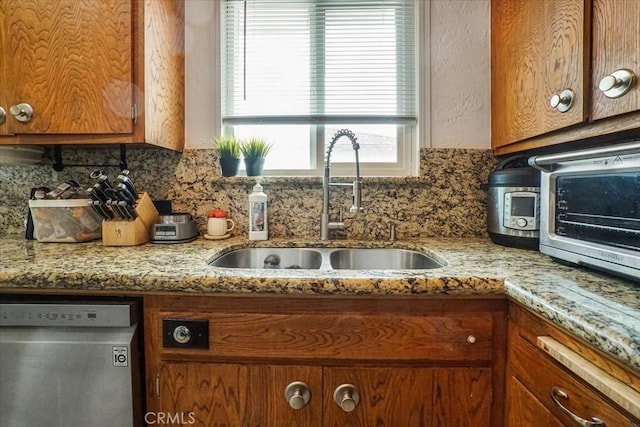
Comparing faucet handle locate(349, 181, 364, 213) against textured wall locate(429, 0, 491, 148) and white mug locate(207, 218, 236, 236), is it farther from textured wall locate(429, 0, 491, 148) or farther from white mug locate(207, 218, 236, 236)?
white mug locate(207, 218, 236, 236)

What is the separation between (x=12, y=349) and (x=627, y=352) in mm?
1288

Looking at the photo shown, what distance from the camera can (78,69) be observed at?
1.15m

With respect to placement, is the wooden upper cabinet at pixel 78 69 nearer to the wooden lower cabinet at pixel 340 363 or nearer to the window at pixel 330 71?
the window at pixel 330 71

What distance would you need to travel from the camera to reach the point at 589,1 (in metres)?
0.83

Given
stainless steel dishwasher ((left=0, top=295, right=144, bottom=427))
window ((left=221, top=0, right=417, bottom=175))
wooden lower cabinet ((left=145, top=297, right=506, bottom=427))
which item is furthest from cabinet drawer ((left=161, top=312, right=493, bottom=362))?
window ((left=221, top=0, right=417, bottom=175))

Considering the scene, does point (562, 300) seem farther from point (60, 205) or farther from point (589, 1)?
point (60, 205)

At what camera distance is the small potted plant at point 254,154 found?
1.44m

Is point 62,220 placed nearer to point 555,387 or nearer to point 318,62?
point 318,62

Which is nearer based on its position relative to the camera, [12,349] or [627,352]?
[627,352]

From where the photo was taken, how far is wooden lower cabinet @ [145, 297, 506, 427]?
2.75 ft

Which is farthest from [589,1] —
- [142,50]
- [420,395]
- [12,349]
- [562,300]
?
[12,349]

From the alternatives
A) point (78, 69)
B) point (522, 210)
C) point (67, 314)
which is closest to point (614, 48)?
point (522, 210)

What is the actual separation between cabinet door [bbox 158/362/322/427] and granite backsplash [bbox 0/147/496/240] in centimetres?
70

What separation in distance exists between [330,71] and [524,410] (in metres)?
1.40
